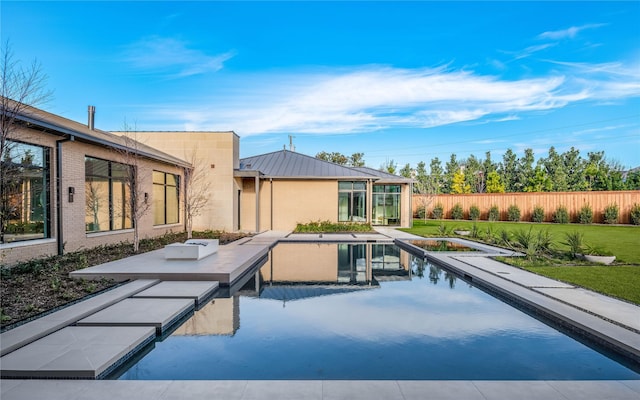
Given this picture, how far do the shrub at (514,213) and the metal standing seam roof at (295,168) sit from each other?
32.0 feet

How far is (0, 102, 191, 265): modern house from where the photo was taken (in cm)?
756

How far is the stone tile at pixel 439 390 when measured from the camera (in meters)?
3.11

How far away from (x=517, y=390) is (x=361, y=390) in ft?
4.56

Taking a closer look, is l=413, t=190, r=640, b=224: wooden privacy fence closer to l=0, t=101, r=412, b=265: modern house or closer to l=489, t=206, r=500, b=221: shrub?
l=489, t=206, r=500, b=221: shrub

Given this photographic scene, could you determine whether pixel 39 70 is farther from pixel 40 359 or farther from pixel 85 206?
pixel 40 359

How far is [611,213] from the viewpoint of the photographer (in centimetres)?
2278

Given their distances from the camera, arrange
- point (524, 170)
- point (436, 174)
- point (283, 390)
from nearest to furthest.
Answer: point (283, 390) < point (524, 170) < point (436, 174)

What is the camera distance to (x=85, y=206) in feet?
34.2

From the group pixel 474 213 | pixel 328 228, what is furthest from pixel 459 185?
pixel 328 228

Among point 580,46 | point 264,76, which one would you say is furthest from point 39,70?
point 580,46

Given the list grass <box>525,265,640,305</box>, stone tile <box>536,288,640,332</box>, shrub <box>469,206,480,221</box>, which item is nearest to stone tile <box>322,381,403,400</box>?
stone tile <box>536,288,640,332</box>

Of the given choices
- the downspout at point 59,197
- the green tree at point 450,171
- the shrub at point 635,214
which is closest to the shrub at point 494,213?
the shrub at point 635,214

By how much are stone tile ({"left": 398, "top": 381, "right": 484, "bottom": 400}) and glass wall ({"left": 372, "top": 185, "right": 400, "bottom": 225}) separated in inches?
825

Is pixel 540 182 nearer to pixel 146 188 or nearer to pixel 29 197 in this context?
pixel 146 188
